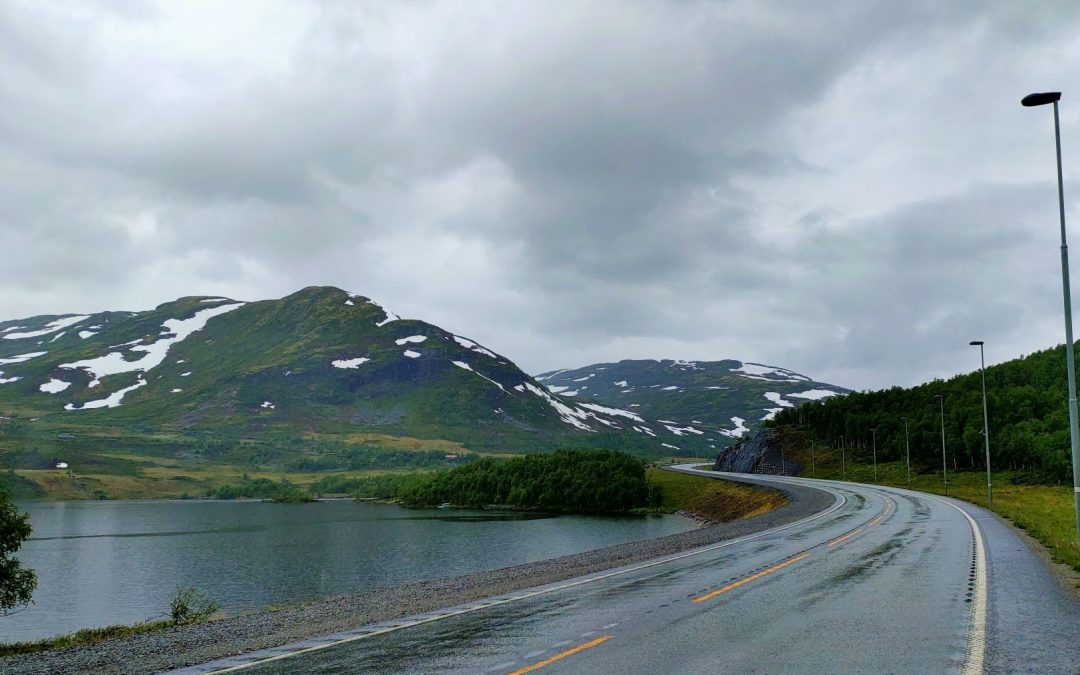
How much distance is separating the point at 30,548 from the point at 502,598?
86.8 m

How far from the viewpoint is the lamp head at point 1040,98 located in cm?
2262

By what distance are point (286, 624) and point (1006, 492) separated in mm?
86886

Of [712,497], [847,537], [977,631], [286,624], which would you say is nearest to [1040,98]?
[977,631]

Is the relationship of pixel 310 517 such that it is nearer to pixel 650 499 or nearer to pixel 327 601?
pixel 650 499

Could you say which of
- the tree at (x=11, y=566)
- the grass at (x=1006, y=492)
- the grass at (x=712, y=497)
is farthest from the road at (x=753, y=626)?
the grass at (x=712, y=497)

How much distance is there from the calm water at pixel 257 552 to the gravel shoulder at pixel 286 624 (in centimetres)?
1363

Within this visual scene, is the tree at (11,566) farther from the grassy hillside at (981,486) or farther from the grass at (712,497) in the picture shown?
the grass at (712,497)

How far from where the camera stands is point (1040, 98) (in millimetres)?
22672

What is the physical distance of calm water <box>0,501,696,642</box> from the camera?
49281 mm

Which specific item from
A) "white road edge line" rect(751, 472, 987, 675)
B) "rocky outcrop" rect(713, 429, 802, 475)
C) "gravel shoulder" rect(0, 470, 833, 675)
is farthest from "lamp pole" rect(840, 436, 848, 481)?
"white road edge line" rect(751, 472, 987, 675)

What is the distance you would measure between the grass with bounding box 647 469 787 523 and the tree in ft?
190

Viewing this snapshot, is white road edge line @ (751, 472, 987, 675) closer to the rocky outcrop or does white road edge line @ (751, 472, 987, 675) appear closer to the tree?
the tree

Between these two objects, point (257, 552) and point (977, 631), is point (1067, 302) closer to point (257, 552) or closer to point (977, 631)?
point (977, 631)

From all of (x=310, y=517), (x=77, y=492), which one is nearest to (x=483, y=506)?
(x=310, y=517)
